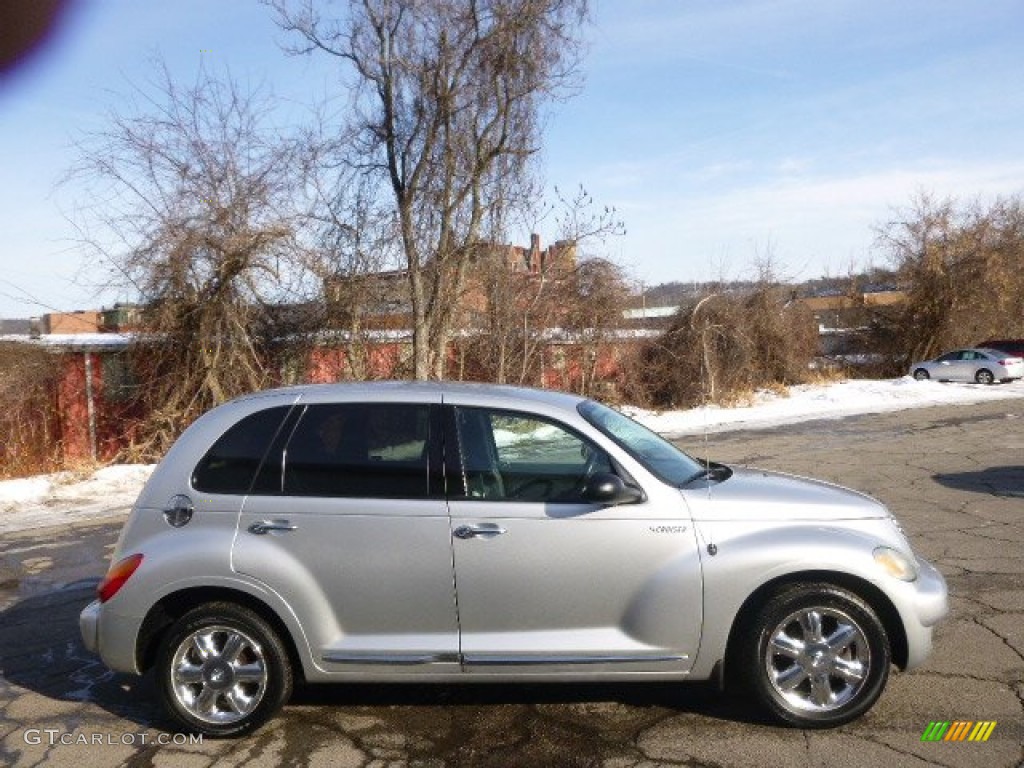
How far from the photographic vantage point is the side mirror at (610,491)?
13.4 ft

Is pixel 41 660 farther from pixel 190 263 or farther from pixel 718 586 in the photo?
pixel 190 263

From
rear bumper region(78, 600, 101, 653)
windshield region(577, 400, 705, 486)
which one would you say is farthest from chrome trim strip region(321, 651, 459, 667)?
windshield region(577, 400, 705, 486)

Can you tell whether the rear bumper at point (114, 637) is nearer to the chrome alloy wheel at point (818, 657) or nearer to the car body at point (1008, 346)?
the chrome alloy wheel at point (818, 657)

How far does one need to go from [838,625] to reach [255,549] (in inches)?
110

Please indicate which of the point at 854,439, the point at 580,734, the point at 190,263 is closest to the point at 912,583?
the point at 580,734

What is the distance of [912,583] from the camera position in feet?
13.7

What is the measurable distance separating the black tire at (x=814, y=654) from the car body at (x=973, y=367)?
28623mm

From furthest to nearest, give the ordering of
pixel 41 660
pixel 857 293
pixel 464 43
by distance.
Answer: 1. pixel 857 293
2. pixel 464 43
3. pixel 41 660

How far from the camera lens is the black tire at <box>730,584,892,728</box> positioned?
4.07 metres

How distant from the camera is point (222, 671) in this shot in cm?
421

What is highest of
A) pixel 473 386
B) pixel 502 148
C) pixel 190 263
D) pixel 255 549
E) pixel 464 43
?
pixel 464 43

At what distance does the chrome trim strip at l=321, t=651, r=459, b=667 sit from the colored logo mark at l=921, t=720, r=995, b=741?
2.23 metres

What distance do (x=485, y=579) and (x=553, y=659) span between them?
0.49m

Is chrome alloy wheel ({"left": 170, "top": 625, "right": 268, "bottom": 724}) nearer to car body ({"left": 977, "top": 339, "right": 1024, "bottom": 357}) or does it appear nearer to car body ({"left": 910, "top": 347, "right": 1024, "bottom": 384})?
car body ({"left": 910, "top": 347, "right": 1024, "bottom": 384})
